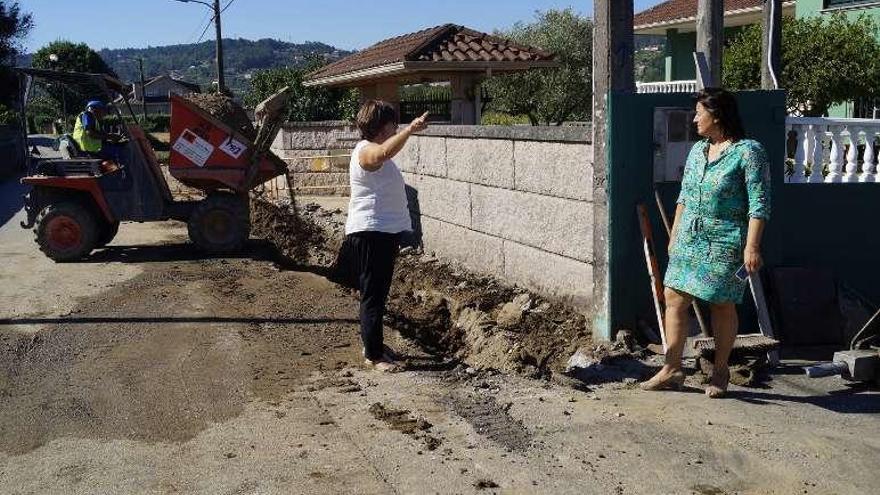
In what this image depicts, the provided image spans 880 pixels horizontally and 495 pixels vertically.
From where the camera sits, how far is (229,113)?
11.6 m

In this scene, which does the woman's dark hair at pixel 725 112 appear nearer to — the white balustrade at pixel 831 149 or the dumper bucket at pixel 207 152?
the white balustrade at pixel 831 149

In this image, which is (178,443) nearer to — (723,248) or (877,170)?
(723,248)

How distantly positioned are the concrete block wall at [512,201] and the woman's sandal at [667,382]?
1.51 meters

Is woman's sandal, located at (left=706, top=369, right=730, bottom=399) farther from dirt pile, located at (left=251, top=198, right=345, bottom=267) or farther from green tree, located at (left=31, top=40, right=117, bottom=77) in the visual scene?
green tree, located at (left=31, top=40, right=117, bottom=77)

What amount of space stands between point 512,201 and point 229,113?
486 cm

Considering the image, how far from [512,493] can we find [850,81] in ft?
45.0

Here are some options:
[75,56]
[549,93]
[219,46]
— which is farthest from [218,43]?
[75,56]

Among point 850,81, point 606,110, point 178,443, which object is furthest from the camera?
point 850,81

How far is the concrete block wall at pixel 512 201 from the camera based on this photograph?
705 cm

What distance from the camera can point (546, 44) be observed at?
33188 millimetres

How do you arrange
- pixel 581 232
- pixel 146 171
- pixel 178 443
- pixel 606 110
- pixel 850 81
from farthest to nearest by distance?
pixel 850 81 < pixel 146 171 < pixel 581 232 < pixel 606 110 < pixel 178 443

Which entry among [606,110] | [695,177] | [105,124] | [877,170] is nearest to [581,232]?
[606,110]

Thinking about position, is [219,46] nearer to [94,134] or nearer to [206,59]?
[94,134]

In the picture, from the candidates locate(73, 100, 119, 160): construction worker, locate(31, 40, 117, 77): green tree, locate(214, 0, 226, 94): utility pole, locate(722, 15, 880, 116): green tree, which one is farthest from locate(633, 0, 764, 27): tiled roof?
locate(31, 40, 117, 77): green tree
